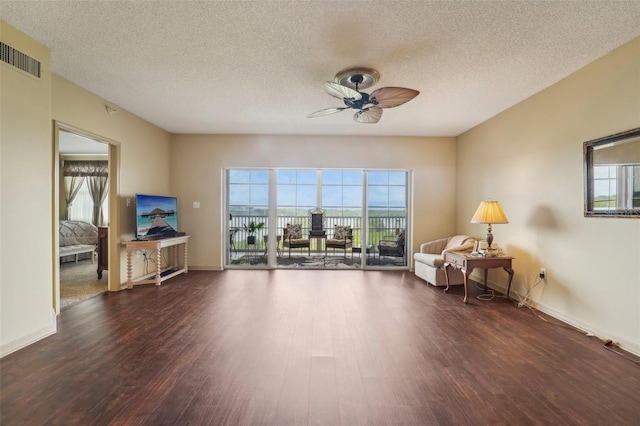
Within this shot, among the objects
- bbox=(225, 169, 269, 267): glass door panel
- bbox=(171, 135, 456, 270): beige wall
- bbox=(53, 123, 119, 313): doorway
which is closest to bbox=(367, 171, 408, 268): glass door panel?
bbox=(171, 135, 456, 270): beige wall

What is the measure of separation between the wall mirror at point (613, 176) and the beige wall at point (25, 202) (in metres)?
5.31

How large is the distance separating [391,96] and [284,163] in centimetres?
317

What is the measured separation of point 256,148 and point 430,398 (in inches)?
197

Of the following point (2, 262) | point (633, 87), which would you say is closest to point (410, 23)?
point (633, 87)

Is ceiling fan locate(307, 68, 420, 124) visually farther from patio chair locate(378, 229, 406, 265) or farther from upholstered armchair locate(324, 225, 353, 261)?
upholstered armchair locate(324, 225, 353, 261)

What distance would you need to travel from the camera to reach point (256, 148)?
5742 mm

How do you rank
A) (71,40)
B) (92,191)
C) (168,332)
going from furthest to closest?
(92,191)
(168,332)
(71,40)

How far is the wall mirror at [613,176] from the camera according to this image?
8.22 feet

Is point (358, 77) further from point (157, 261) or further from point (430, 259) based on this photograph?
point (157, 261)

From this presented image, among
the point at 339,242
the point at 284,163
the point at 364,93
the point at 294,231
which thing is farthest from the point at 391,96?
the point at 294,231

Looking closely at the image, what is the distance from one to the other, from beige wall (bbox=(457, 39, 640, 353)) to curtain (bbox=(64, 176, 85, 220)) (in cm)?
937

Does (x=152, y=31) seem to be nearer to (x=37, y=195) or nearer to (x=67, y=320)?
(x=37, y=195)

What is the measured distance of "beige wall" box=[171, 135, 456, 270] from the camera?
18.8 feet

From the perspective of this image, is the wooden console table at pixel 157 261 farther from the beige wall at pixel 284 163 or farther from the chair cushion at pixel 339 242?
the chair cushion at pixel 339 242
